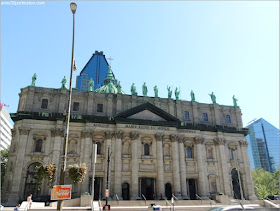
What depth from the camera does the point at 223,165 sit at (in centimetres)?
4753

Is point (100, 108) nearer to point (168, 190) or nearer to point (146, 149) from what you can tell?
point (146, 149)

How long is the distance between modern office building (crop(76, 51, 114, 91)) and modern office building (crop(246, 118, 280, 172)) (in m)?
105

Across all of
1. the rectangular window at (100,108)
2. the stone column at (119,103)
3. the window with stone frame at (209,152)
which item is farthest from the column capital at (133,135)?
the window with stone frame at (209,152)

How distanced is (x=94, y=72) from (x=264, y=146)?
12490cm

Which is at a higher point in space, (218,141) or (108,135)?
(108,135)

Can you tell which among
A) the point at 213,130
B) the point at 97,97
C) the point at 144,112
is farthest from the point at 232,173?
the point at 97,97

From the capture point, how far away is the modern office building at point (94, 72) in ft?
511

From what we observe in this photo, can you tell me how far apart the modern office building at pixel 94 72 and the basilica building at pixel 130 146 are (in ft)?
361

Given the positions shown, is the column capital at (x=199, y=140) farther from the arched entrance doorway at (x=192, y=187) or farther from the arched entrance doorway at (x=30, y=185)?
the arched entrance doorway at (x=30, y=185)

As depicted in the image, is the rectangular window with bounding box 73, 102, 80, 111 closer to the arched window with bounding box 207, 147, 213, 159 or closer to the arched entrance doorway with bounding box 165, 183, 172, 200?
the arched entrance doorway with bounding box 165, 183, 172, 200

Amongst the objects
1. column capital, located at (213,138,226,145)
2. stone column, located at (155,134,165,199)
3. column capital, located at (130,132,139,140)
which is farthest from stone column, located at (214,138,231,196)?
column capital, located at (130,132,139,140)

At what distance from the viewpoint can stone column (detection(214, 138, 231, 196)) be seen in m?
46.1

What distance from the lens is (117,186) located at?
40500 millimetres

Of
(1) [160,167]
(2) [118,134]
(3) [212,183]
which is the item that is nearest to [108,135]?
(2) [118,134]
